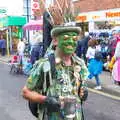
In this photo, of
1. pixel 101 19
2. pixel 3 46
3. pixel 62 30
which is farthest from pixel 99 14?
pixel 62 30

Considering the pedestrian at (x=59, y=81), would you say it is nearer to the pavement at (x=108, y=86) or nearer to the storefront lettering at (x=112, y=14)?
the pavement at (x=108, y=86)

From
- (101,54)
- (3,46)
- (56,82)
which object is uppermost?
(56,82)

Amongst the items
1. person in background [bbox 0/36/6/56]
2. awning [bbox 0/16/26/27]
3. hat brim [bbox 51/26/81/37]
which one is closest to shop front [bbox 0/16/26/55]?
awning [bbox 0/16/26/27]

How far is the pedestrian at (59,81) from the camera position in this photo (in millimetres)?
3158

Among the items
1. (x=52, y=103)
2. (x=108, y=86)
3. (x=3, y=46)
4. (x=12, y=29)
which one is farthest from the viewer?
(x=12, y=29)

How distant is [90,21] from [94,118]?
1618 cm

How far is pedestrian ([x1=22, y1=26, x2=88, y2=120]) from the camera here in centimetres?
316

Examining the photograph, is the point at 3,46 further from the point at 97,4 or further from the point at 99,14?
the point at 99,14

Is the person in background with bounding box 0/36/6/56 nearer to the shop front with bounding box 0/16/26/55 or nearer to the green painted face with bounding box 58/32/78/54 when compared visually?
the shop front with bounding box 0/16/26/55

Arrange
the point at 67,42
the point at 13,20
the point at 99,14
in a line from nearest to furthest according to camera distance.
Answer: the point at 67,42, the point at 99,14, the point at 13,20

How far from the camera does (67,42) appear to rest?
3.21m

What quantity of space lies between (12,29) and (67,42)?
2920 centimetres

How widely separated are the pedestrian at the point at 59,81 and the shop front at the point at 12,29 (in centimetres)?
2812

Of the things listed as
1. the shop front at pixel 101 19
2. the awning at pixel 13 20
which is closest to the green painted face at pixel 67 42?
the shop front at pixel 101 19
